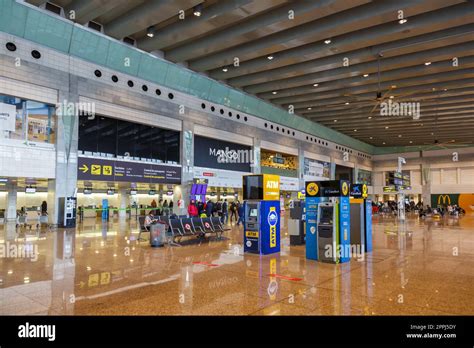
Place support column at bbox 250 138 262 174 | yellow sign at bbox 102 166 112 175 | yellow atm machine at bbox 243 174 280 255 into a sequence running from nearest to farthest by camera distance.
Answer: yellow atm machine at bbox 243 174 280 255 < yellow sign at bbox 102 166 112 175 < support column at bbox 250 138 262 174

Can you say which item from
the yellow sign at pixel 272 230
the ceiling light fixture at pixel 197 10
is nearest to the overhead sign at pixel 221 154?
the ceiling light fixture at pixel 197 10

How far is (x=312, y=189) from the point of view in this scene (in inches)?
311

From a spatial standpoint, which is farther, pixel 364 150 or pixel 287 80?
pixel 364 150

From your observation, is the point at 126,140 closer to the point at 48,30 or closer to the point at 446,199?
the point at 48,30

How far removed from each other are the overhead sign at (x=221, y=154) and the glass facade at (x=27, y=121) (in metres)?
9.06

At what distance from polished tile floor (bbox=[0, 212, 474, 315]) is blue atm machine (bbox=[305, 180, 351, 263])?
34 centimetres

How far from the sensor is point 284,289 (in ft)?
16.9

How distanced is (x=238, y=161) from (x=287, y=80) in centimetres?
754

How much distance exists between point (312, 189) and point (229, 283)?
10.9 feet

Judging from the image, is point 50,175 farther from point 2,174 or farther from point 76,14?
point 76,14

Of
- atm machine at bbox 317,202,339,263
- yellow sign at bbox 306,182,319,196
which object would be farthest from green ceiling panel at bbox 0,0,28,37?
atm machine at bbox 317,202,339,263

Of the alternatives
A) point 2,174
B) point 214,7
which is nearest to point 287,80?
point 214,7

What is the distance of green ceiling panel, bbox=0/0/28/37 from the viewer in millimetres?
13367

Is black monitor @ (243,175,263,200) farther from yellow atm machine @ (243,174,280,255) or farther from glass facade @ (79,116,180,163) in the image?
glass facade @ (79,116,180,163)
